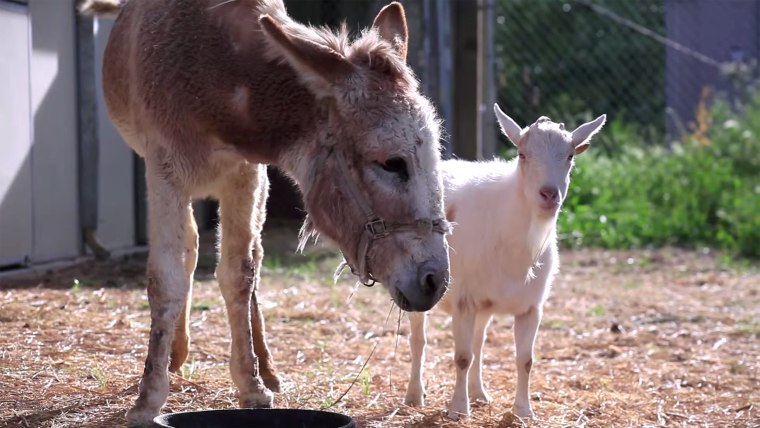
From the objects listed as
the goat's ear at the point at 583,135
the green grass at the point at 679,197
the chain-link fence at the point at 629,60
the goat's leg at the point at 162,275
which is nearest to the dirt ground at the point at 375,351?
the goat's leg at the point at 162,275

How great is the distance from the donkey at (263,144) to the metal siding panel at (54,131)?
A: 3.44m

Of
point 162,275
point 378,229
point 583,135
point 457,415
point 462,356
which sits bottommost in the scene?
point 457,415

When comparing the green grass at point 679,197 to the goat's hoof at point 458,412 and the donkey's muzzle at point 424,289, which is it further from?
the donkey's muzzle at point 424,289

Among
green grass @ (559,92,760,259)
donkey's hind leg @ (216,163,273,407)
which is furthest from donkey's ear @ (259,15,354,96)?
green grass @ (559,92,760,259)

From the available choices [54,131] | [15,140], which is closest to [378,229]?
[15,140]

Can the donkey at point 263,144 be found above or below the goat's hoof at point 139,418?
above

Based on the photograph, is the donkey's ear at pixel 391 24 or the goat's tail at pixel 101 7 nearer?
the donkey's ear at pixel 391 24

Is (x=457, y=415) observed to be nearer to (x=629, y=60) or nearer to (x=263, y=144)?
(x=263, y=144)

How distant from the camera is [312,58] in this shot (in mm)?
3695

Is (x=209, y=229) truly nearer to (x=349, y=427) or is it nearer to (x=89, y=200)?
(x=89, y=200)

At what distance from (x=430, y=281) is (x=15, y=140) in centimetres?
492

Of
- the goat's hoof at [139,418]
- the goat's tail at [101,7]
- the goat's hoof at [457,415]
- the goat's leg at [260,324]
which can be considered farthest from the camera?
the goat's tail at [101,7]

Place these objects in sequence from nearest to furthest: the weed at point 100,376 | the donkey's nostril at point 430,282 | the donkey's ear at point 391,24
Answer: the donkey's nostril at point 430,282
the donkey's ear at point 391,24
the weed at point 100,376

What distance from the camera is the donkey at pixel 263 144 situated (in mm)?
3637
